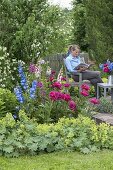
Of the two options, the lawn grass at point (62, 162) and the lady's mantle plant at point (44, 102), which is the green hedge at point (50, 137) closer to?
the lawn grass at point (62, 162)

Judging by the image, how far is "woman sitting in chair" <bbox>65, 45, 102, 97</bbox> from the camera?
10.0 m

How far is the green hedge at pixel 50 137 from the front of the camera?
230 inches

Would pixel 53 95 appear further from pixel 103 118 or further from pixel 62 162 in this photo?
pixel 62 162

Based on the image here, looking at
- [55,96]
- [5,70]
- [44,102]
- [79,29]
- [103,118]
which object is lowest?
[103,118]

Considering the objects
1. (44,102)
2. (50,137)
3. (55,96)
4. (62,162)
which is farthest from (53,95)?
(62,162)

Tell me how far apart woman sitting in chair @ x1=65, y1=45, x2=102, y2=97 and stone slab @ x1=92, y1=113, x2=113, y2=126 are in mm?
2184

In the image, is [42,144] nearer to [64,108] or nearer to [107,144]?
[107,144]

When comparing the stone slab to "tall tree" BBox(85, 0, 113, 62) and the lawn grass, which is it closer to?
the lawn grass

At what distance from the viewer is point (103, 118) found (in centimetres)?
741

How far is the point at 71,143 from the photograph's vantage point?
6035 millimetres

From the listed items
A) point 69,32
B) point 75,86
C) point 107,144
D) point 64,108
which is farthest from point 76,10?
point 107,144

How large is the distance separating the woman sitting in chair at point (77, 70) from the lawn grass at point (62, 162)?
419 cm

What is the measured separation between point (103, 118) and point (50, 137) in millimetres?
1655

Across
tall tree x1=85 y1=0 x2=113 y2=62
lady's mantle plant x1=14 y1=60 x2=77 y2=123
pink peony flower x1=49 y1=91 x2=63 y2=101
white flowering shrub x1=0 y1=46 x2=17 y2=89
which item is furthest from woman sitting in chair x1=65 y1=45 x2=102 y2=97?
tall tree x1=85 y1=0 x2=113 y2=62
